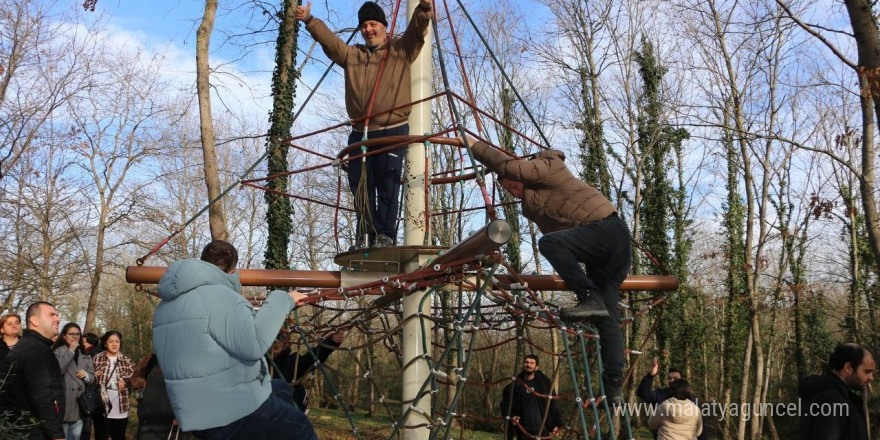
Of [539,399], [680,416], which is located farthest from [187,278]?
[539,399]

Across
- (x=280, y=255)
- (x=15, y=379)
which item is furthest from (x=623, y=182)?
(x=15, y=379)

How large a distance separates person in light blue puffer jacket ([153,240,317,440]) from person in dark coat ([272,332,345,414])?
1.64m

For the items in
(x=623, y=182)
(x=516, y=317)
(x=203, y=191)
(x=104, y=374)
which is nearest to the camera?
(x=516, y=317)

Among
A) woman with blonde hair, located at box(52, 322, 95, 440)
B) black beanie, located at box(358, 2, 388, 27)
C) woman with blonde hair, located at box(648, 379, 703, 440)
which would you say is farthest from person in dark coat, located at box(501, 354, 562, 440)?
woman with blonde hair, located at box(52, 322, 95, 440)

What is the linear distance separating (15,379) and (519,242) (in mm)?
15864

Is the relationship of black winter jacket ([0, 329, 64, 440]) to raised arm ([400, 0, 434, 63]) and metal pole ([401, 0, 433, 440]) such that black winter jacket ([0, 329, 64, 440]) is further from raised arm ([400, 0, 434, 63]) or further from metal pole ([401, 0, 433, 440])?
raised arm ([400, 0, 434, 63])

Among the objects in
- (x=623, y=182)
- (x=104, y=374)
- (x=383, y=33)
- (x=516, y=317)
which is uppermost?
(x=623, y=182)

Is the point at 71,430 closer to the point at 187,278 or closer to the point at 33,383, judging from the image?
the point at 33,383

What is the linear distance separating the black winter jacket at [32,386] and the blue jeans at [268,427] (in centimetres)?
222

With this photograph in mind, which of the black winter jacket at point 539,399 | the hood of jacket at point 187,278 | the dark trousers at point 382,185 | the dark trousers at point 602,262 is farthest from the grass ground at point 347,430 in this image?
the hood of jacket at point 187,278

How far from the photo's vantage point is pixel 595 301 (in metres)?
3.47

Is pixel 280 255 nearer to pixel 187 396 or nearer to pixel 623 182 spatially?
pixel 187 396

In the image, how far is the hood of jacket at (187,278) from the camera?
2539 millimetres

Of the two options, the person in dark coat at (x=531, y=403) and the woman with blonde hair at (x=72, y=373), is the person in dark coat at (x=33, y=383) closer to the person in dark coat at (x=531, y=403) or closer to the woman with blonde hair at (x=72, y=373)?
the woman with blonde hair at (x=72, y=373)
